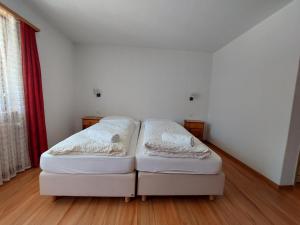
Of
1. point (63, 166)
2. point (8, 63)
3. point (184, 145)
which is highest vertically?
point (8, 63)

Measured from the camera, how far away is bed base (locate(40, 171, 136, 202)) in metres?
1.57

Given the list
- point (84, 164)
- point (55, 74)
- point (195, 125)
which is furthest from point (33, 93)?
point (195, 125)

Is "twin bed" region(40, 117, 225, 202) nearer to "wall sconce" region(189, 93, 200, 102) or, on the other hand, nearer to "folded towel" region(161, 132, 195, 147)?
"folded towel" region(161, 132, 195, 147)

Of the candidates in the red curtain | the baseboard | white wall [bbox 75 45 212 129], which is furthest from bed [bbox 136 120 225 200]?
white wall [bbox 75 45 212 129]

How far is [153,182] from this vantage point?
163 centimetres

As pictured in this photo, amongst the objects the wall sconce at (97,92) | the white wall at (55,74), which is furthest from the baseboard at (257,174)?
the white wall at (55,74)

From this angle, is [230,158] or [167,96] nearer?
[230,158]

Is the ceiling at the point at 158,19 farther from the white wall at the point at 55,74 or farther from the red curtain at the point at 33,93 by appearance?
the red curtain at the point at 33,93

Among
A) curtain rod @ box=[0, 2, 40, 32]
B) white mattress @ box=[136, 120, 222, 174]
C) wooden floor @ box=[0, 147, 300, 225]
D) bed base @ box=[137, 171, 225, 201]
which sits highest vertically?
curtain rod @ box=[0, 2, 40, 32]

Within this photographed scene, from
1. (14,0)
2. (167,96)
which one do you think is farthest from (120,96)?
(14,0)

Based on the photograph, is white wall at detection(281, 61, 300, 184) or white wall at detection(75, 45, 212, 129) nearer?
white wall at detection(281, 61, 300, 184)

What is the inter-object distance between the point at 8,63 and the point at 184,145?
2.47 meters

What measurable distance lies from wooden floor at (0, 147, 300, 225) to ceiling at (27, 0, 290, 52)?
8.06 ft

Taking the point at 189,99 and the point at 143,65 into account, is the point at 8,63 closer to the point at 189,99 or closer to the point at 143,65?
the point at 143,65
